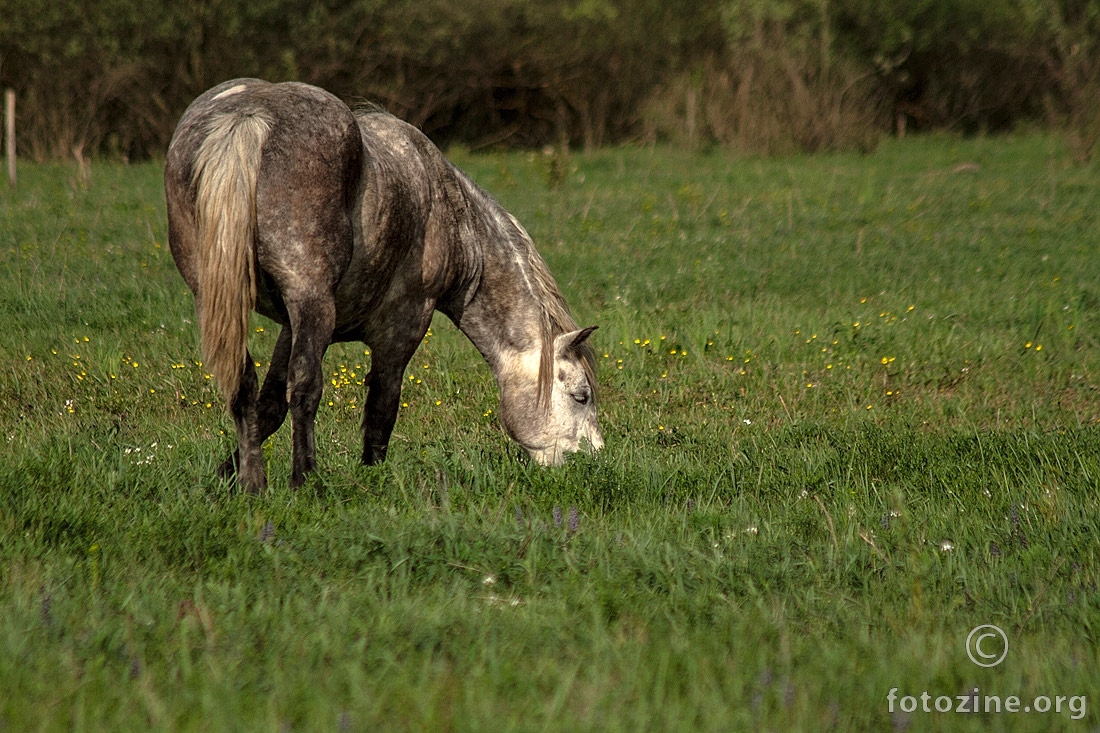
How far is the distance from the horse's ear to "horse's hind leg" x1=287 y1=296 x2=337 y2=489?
1539 mm

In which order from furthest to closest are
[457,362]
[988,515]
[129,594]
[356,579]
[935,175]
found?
[935,175] < [457,362] < [988,515] < [356,579] < [129,594]

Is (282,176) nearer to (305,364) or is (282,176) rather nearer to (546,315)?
(305,364)

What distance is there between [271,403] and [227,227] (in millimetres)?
918

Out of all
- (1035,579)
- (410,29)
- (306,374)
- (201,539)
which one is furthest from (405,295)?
(410,29)

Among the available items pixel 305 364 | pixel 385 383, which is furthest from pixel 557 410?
pixel 305 364

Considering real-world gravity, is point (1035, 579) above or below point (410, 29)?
below

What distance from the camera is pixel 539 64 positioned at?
78.3 ft

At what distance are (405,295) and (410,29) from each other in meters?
17.3

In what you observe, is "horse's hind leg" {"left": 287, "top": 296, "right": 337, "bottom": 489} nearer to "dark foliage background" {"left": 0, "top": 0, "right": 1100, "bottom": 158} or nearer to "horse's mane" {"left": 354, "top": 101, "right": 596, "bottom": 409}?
"horse's mane" {"left": 354, "top": 101, "right": 596, "bottom": 409}

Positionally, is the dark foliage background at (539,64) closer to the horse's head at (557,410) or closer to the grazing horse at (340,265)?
the grazing horse at (340,265)

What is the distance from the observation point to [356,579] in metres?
3.54

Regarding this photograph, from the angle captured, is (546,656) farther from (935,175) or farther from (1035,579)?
(935,175)

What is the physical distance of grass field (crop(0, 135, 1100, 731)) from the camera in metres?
2.66

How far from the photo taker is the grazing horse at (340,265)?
169 inches
